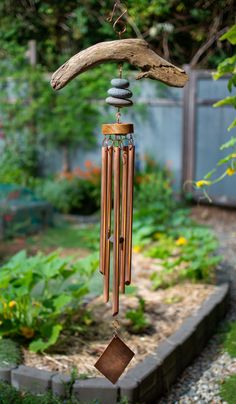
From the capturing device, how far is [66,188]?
8.45 m

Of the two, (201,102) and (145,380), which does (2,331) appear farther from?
(201,102)

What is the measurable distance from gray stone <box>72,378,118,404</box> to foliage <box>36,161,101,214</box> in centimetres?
515

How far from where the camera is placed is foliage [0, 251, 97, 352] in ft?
11.8

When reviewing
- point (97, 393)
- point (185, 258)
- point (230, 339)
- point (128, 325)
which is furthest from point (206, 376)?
point (185, 258)

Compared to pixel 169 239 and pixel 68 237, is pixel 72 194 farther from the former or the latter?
pixel 169 239

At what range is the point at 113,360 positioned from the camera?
2820 mm

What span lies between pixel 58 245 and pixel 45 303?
300 centimetres

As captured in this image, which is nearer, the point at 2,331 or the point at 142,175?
the point at 2,331

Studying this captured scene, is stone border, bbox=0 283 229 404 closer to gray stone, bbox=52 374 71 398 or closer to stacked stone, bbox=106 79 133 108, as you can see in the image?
gray stone, bbox=52 374 71 398

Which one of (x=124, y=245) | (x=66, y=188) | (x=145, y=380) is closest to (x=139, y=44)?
(x=124, y=245)

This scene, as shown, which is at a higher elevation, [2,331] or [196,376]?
[2,331]

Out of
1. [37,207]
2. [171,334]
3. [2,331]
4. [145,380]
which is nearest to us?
[145,380]

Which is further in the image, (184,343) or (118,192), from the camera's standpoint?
(184,343)

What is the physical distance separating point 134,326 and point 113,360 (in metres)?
1.24
